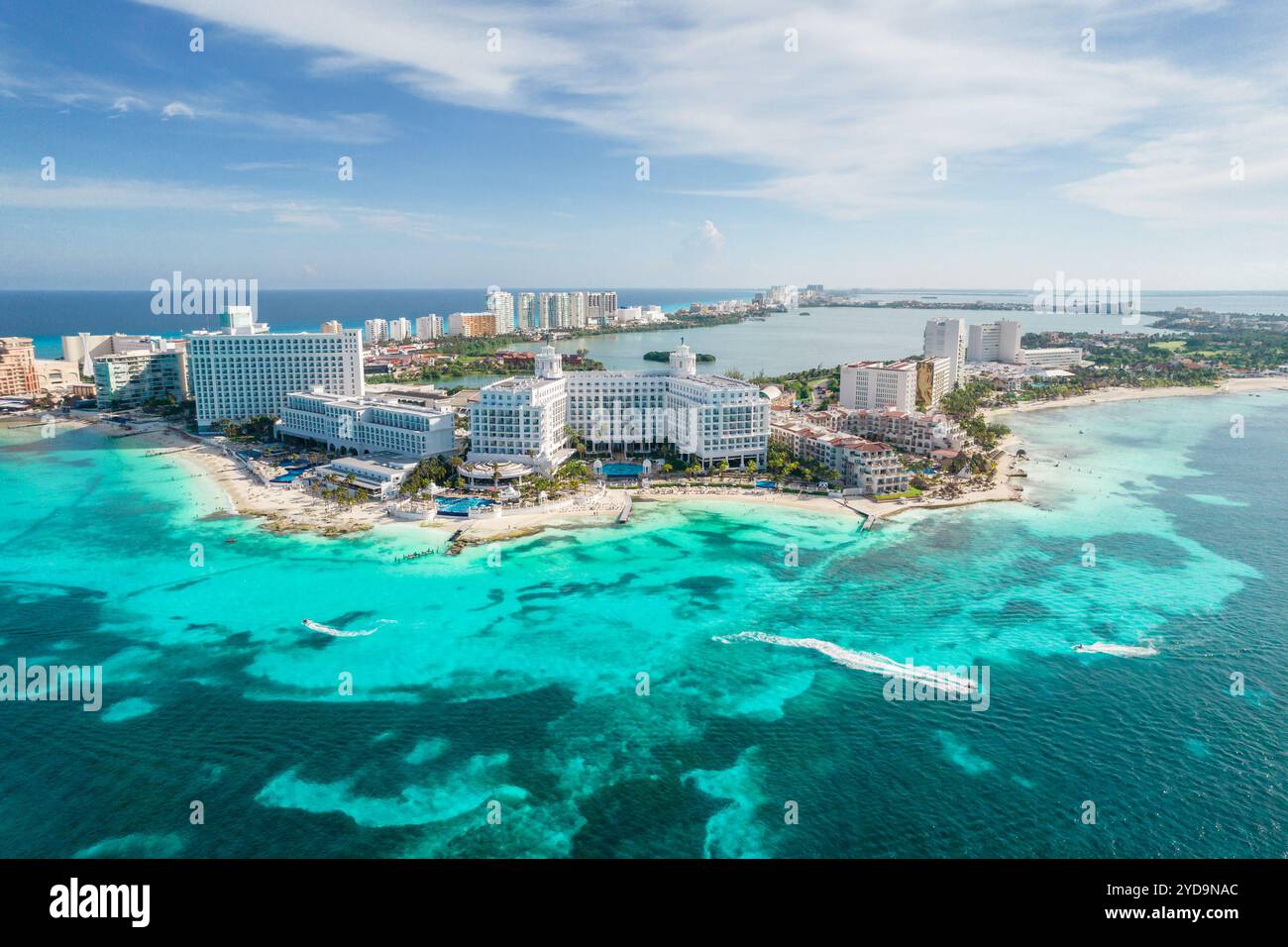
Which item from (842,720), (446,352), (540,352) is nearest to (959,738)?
(842,720)

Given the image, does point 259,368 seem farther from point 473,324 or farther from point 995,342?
point 995,342

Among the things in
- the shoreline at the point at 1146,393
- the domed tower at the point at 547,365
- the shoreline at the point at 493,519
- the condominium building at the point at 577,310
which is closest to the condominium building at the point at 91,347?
the shoreline at the point at 493,519

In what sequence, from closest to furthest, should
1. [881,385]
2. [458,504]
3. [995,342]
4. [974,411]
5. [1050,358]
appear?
[458,504] < [881,385] < [974,411] < [995,342] < [1050,358]

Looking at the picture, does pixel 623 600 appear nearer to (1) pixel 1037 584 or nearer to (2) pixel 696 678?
(2) pixel 696 678

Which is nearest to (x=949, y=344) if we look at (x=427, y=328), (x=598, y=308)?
(x=427, y=328)

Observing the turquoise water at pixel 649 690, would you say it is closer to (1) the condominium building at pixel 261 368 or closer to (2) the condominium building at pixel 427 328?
(1) the condominium building at pixel 261 368

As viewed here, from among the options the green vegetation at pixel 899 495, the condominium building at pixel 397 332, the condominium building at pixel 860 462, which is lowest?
the green vegetation at pixel 899 495
